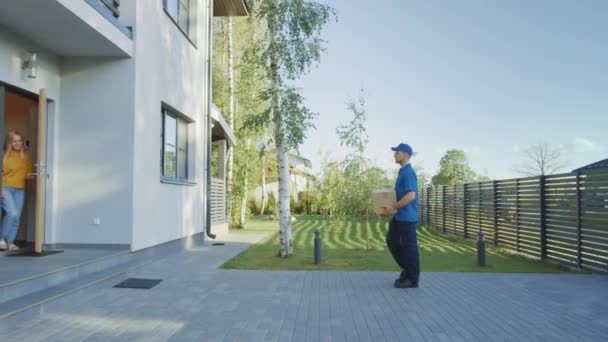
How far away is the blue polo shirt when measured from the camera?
6.50 m

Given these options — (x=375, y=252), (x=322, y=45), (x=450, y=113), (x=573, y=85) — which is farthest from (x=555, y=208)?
(x=450, y=113)

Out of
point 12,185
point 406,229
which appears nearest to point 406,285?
point 406,229

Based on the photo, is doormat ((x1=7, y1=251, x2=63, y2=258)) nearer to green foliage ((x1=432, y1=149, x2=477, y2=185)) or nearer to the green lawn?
the green lawn

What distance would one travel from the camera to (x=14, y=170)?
7043 millimetres

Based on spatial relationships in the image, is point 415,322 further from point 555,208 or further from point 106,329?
point 555,208

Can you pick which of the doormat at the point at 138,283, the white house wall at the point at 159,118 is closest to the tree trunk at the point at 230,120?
the white house wall at the point at 159,118

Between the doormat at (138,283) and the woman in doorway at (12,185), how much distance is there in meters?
1.84

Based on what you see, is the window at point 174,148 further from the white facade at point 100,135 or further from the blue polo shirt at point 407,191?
the blue polo shirt at point 407,191

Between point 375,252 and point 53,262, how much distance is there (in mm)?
6777

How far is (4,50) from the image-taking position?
253 inches

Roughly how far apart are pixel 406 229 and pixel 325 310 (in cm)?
186

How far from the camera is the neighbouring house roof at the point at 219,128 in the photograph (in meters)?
13.3

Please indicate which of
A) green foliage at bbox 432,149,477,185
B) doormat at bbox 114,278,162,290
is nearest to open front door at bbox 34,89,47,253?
doormat at bbox 114,278,162,290

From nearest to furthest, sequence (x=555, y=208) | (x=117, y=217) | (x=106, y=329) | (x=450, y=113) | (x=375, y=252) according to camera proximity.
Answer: (x=106, y=329) < (x=117, y=217) < (x=555, y=208) < (x=375, y=252) < (x=450, y=113)
